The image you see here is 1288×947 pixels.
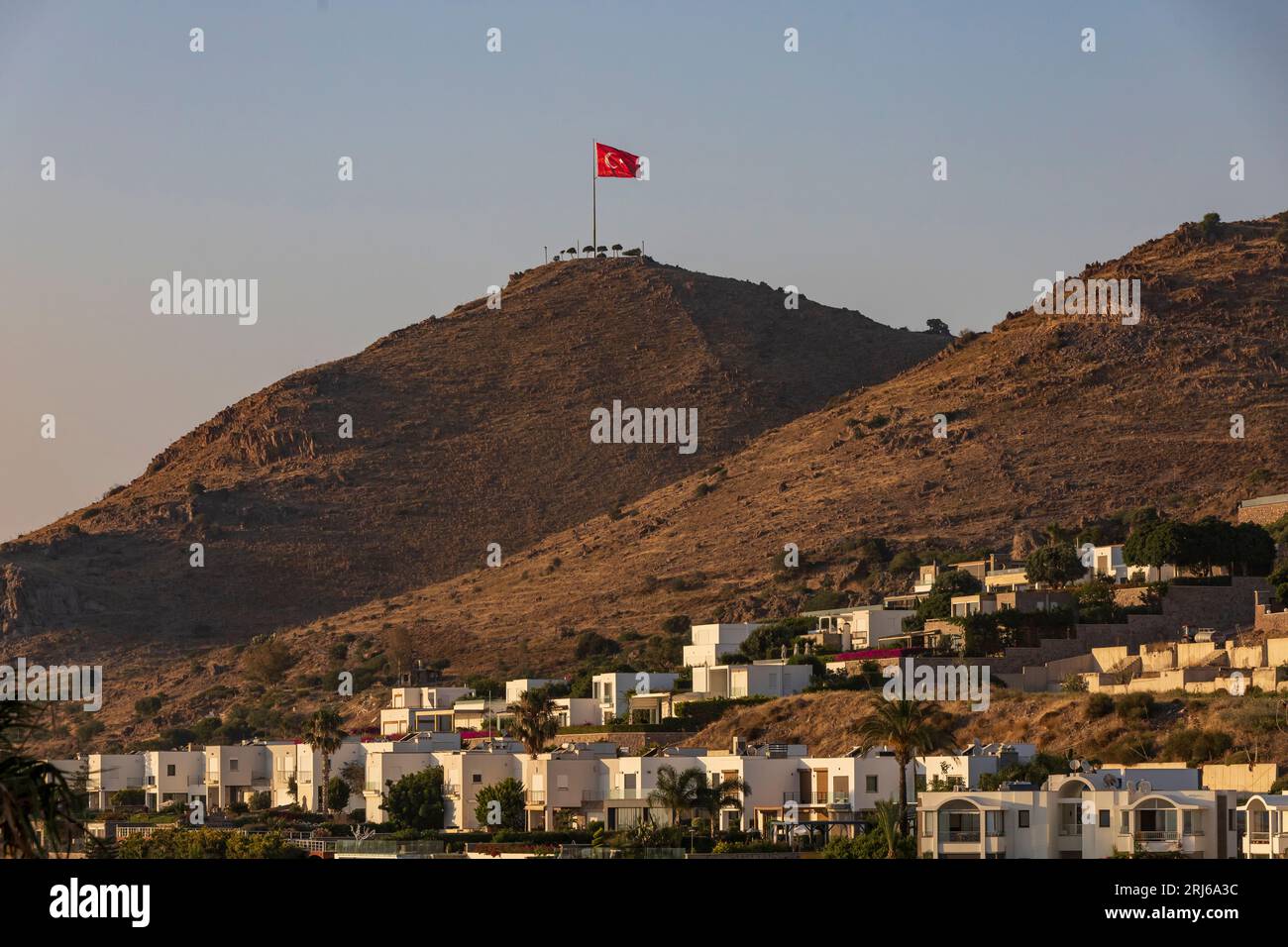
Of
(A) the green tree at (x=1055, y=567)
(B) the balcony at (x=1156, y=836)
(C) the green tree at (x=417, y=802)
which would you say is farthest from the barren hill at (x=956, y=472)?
(B) the balcony at (x=1156, y=836)

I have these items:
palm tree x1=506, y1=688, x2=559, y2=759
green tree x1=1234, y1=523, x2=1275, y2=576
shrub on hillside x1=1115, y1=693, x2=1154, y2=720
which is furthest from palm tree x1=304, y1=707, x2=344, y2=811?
green tree x1=1234, y1=523, x2=1275, y2=576

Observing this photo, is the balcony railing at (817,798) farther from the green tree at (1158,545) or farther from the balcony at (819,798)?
the green tree at (1158,545)

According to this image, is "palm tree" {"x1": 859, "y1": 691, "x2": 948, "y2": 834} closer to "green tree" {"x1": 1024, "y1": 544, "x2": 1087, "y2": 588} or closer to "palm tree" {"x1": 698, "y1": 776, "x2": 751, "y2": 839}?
"palm tree" {"x1": 698, "y1": 776, "x2": 751, "y2": 839}

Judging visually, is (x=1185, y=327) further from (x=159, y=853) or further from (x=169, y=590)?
(x=159, y=853)

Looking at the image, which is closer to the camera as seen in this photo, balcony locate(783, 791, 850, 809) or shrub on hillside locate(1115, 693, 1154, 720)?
balcony locate(783, 791, 850, 809)

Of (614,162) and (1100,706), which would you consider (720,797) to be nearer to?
(1100,706)
